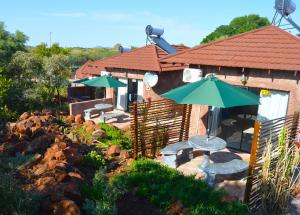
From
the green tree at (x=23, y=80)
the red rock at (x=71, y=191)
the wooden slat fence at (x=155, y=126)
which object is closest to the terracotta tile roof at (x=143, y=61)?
the green tree at (x=23, y=80)

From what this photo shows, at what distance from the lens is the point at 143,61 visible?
18125 mm

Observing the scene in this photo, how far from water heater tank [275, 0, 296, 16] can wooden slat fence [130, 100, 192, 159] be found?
27.7 ft

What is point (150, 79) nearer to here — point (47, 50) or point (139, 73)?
point (139, 73)

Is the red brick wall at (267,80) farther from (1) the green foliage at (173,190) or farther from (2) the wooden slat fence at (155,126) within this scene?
(1) the green foliage at (173,190)

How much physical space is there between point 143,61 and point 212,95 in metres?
10.7

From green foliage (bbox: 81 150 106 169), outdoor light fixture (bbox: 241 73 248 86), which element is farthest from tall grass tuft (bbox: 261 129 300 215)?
green foliage (bbox: 81 150 106 169)

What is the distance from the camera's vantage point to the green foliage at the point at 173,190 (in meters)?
6.82

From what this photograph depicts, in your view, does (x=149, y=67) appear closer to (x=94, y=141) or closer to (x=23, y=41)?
(x=94, y=141)

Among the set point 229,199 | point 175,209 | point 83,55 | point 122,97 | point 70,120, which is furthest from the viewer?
point 83,55

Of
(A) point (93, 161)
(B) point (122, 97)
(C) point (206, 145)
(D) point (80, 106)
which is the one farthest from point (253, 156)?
(B) point (122, 97)

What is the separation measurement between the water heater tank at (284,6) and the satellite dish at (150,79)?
7.53m

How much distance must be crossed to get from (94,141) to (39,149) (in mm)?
2763

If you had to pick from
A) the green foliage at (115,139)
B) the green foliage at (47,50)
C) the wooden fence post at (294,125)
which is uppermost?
the green foliage at (47,50)

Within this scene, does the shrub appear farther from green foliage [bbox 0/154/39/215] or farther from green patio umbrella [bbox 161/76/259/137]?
green patio umbrella [bbox 161/76/259/137]
